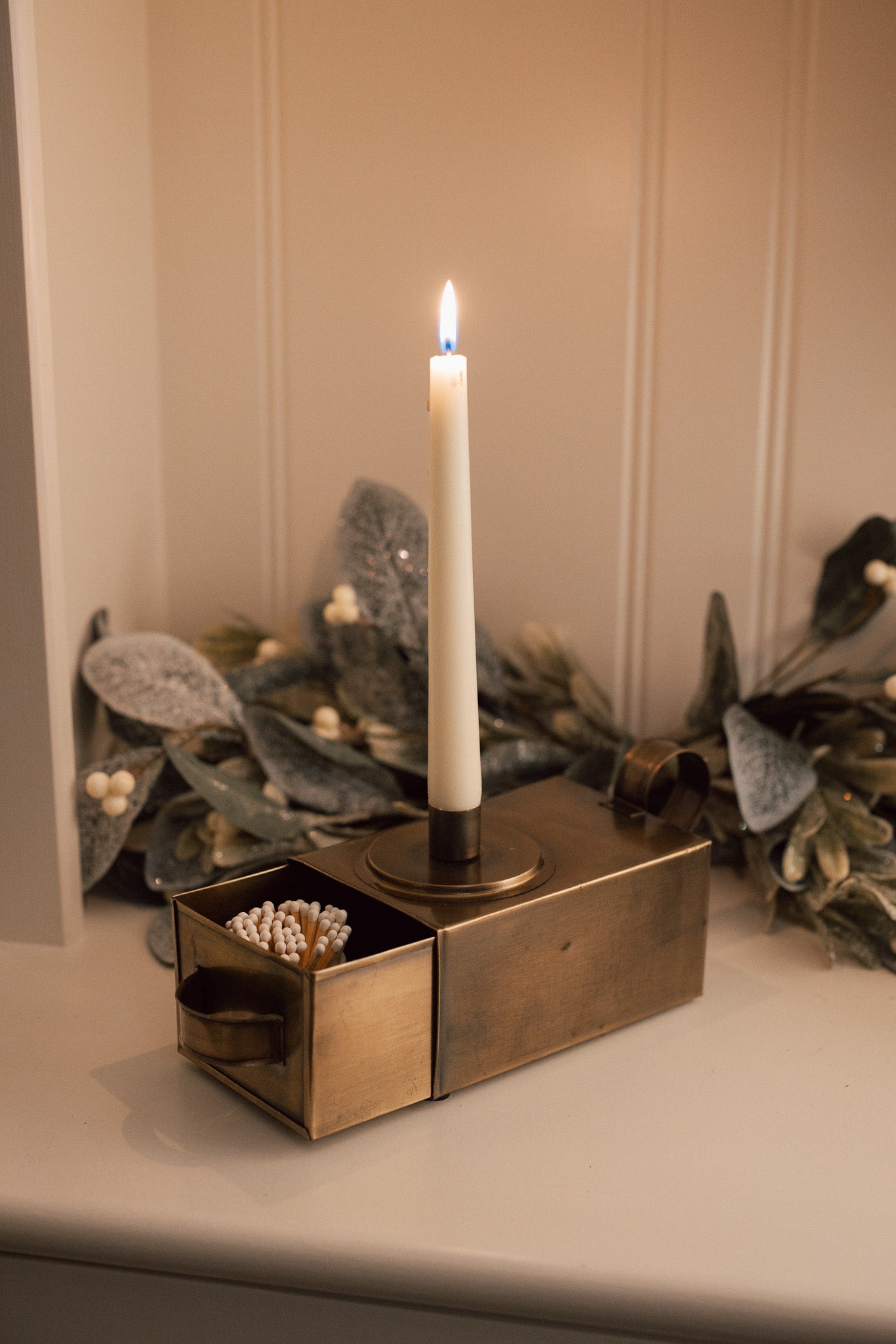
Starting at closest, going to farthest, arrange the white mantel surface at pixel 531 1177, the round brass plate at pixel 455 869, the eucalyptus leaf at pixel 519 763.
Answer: the white mantel surface at pixel 531 1177 < the round brass plate at pixel 455 869 < the eucalyptus leaf at pixel 519 763

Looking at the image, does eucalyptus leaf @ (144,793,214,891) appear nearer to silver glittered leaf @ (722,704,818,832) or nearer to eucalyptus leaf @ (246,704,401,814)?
eucalyptus leaf @ (246,704,401,814)

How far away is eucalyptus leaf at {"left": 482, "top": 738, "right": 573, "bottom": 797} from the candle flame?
0.31 meters

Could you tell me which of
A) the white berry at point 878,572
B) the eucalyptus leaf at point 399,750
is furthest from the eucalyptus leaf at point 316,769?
the white berry at point 878,572

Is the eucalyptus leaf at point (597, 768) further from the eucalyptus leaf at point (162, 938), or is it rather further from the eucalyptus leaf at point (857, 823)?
the eucalyptus leaf at point (162, 938)

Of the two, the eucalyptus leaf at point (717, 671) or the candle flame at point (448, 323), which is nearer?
the candle flame at point (448, 323)

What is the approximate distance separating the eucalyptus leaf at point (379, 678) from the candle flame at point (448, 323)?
0.32 metres

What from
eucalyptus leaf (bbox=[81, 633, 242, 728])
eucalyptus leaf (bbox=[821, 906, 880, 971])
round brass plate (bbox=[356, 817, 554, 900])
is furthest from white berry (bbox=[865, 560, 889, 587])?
eucalyptus leaf (bbox=[81, 633, 242, 728])

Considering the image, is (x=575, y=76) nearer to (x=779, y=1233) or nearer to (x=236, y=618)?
(x=236, y=618)

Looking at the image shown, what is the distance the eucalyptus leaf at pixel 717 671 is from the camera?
0.77m

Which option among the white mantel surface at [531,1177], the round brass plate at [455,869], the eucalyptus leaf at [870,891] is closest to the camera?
the white mantel surface at [531,1177]

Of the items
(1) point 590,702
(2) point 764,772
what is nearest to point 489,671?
(1) point 590,702

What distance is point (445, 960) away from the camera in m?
0.50

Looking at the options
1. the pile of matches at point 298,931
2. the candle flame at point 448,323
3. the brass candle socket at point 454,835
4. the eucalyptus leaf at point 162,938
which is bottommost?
the eucalyptus leaf at point 162,938

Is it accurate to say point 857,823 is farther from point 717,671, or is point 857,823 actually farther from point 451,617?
point 451,617
